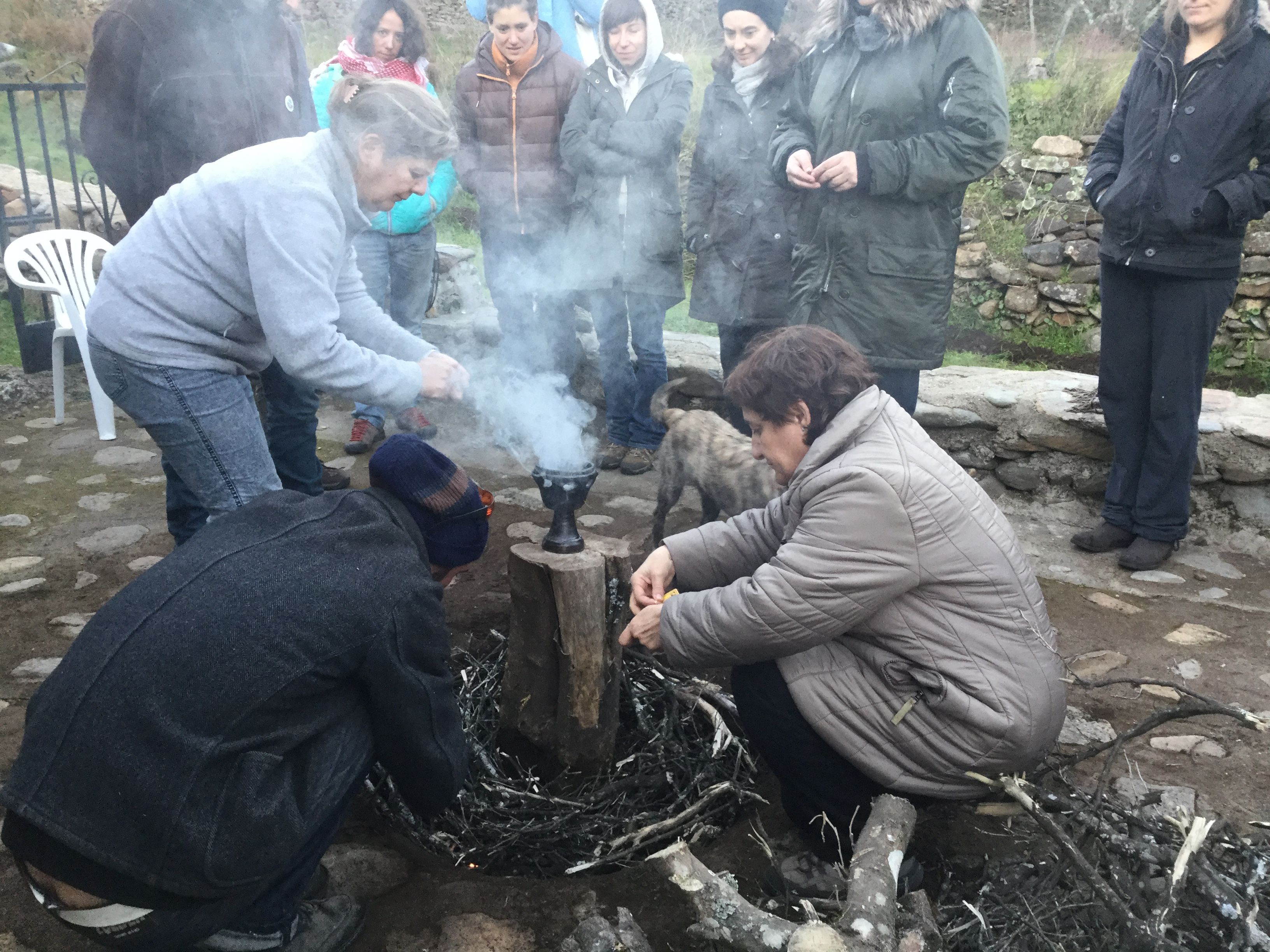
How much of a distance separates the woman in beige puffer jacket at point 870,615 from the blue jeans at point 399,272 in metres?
3.63

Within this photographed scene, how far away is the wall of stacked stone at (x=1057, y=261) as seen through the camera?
295 inches

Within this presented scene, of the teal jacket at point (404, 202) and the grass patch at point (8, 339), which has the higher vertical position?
the teal jacket at point (404, 202)

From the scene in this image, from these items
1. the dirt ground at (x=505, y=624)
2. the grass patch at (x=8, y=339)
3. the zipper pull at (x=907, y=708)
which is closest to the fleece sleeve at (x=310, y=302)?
the dirt ground at (x=505, y=624)

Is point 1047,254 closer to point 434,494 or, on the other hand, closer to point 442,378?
point 442,378

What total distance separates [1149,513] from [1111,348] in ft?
2.62

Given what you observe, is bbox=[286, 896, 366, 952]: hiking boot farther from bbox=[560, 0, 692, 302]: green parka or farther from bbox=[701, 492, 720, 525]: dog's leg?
bbox=[560, 0, 692, 302]: green parka

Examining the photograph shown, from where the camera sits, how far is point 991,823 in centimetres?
281

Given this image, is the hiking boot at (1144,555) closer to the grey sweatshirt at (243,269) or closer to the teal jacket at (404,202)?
the grey sweatshirt at (243,269)

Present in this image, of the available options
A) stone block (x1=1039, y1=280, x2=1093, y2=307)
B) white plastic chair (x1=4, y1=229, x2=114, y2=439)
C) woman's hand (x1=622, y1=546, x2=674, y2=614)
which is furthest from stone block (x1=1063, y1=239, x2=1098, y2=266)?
white plastic chair (x1=4, y1=229, x2=114, y2=439)

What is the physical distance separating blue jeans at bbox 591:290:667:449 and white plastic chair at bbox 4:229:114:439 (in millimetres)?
3113

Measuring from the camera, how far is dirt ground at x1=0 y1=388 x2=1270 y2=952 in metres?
2.51

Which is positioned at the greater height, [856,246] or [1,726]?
[856,246]

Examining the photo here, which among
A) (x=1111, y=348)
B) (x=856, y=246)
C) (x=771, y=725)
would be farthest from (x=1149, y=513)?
(x=771, y=725)

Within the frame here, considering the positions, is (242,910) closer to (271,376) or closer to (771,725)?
(771,725)
